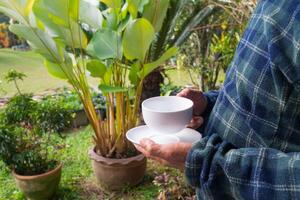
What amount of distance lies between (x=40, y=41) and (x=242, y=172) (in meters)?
1.44

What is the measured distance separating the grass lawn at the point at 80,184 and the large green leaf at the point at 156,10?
1094mm

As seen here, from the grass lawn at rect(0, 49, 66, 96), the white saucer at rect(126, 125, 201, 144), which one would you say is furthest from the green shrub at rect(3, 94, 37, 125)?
the grass lawn at rect(0, 49, 66, 96)

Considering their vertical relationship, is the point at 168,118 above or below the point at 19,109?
above

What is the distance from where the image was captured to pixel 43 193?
7.25 feet

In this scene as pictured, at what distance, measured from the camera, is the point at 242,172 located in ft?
2.23

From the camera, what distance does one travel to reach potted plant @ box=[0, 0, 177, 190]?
1.67 m

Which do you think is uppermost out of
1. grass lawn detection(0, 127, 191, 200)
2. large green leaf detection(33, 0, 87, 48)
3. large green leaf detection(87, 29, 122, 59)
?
large green leaf detection(33, 0, 87, 48)

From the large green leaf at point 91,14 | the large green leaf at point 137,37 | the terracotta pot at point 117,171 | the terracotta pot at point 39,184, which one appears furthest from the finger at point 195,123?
the terracotta pot at point 39,184

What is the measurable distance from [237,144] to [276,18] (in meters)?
0.29

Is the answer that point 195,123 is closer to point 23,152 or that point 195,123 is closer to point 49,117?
point 49,117

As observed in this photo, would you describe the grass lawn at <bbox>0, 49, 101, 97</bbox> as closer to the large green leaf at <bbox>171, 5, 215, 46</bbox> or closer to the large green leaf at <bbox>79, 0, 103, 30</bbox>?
the large green leaf at <bbox>171, 5, 215, 46</bbox>

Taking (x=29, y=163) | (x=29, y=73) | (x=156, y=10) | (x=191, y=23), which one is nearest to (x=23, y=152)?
(x=29, y=163)

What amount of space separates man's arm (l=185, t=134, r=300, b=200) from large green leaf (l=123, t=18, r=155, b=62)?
33.8 inches

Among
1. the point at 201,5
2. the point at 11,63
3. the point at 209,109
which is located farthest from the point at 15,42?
the point at 209,109
